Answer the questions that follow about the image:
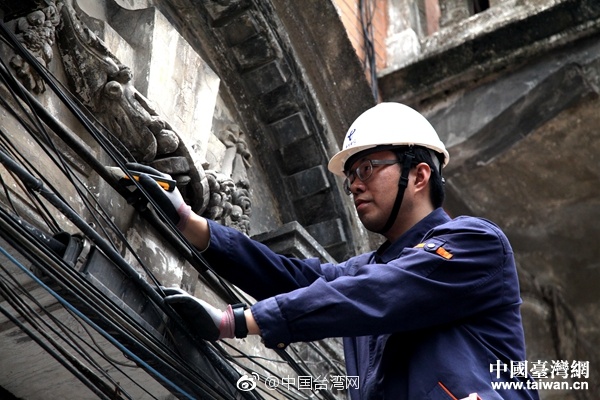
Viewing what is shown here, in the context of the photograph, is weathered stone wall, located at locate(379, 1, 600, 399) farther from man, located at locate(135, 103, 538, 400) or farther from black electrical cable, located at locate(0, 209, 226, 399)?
black electrical cable, located at locate(0, 209, 226, 399)

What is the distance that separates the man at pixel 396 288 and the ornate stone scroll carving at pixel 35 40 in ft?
1.60

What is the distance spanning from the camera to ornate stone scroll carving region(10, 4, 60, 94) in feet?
10.9

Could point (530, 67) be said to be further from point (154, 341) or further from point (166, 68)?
point (154, 341)

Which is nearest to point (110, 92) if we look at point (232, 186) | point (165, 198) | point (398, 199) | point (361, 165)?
point (165, 198)

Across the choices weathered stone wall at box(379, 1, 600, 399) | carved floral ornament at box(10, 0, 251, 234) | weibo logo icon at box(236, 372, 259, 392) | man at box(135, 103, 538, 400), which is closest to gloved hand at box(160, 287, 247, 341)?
man at box(135, 103, 538, 400)

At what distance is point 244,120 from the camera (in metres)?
5.42

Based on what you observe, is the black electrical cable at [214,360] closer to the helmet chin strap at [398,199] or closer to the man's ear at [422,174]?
the helmet chin strap at [398,199]

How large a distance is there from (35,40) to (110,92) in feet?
1.32

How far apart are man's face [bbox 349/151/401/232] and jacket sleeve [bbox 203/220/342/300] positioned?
302 mm

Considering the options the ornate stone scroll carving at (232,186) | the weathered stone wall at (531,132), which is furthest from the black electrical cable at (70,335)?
the weathered stone wall at (531,132)

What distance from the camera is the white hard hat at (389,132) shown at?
3594 mm

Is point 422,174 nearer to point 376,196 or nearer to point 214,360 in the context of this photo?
point 376,196

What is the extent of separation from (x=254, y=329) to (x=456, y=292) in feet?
1.99

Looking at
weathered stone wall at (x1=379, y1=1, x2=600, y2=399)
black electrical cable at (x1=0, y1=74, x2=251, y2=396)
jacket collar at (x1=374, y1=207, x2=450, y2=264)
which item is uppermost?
weathered stone wall at (x1=379, y1=1, x2=600, y2=399)
